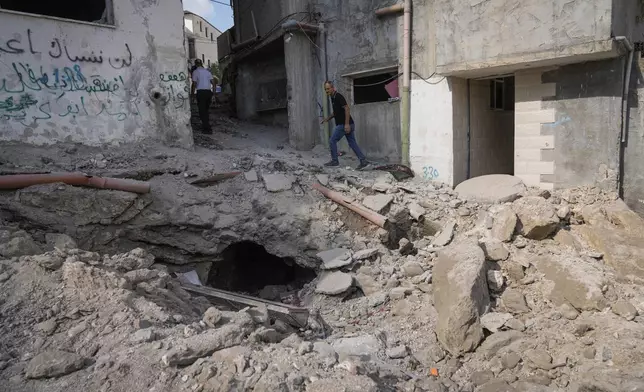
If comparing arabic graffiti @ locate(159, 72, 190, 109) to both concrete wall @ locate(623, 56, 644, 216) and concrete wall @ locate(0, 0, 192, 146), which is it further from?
concrete wall @ locate(623, 56, 644, 216)

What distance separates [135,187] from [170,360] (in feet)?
12.1

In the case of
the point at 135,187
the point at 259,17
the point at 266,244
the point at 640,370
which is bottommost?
the point at 640,370

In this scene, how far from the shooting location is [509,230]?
5723 millimetres

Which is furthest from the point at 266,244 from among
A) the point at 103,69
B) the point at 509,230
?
the point at 103,69

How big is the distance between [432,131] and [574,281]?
4.25 meters

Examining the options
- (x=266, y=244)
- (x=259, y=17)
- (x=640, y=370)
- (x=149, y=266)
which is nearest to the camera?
(x=640, y=370)

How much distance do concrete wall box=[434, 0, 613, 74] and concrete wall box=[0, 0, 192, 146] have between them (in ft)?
16.3

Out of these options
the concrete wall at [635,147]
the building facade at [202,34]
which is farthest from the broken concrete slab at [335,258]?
the building facade at [202,34]

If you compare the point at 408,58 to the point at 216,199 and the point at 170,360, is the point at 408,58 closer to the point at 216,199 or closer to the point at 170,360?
the point at 216,199

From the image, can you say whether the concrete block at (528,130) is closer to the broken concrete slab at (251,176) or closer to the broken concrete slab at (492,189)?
the broken concrete slab at (492,189)

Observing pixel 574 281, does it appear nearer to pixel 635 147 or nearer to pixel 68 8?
pixel 635 147

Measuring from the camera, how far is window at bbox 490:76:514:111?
8.73 m

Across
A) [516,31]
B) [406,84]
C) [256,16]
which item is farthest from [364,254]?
[256,16]

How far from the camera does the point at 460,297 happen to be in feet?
14.0
